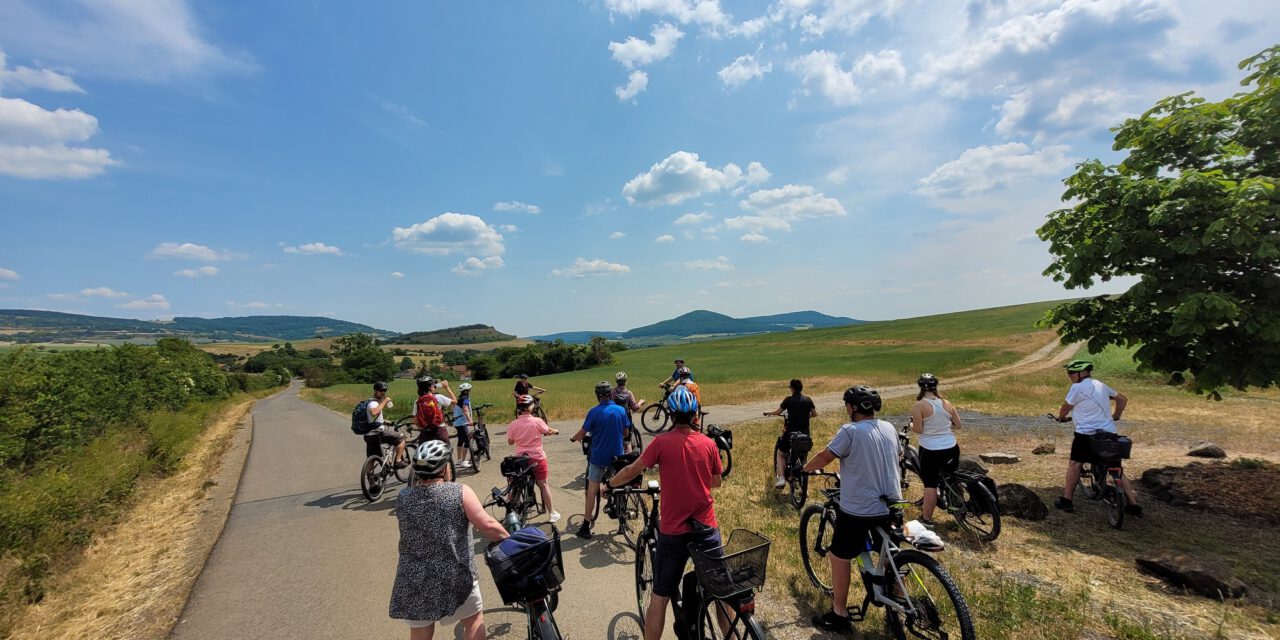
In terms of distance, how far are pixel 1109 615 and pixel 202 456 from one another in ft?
78.5

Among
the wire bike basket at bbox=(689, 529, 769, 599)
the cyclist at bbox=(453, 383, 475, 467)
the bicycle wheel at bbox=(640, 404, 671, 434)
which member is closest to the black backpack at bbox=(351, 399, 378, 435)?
the cyclist at bbox=(453, 383, 475, 467)

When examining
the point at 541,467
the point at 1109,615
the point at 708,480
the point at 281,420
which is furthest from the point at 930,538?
the point at 281,420

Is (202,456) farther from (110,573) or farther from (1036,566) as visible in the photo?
(1036,566)

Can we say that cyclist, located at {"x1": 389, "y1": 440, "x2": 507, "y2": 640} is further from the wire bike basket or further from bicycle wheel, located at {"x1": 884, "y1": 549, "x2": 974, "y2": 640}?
bicycle wheel, located at {"x1": 884, "y1": 549, "x2": 974, "y2": 640}

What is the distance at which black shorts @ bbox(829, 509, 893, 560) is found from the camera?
169 inches

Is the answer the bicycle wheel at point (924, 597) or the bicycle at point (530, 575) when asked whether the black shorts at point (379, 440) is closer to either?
the bicycle at point (530, 575)

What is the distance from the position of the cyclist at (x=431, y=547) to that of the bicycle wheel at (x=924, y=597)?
3.27 m

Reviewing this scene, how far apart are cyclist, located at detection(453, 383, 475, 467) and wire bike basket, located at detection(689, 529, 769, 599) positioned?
9.14 metres

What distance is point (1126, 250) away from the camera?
7383 millimetres

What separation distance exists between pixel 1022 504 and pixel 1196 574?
2528 mm

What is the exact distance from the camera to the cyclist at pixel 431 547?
3293 millimetres

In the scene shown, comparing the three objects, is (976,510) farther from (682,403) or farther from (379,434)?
(379,434)

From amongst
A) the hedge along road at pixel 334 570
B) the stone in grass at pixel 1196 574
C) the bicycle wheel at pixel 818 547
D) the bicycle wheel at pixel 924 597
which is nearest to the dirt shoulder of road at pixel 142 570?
the hedge along road at pixel 334 570

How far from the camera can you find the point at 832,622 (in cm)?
460
